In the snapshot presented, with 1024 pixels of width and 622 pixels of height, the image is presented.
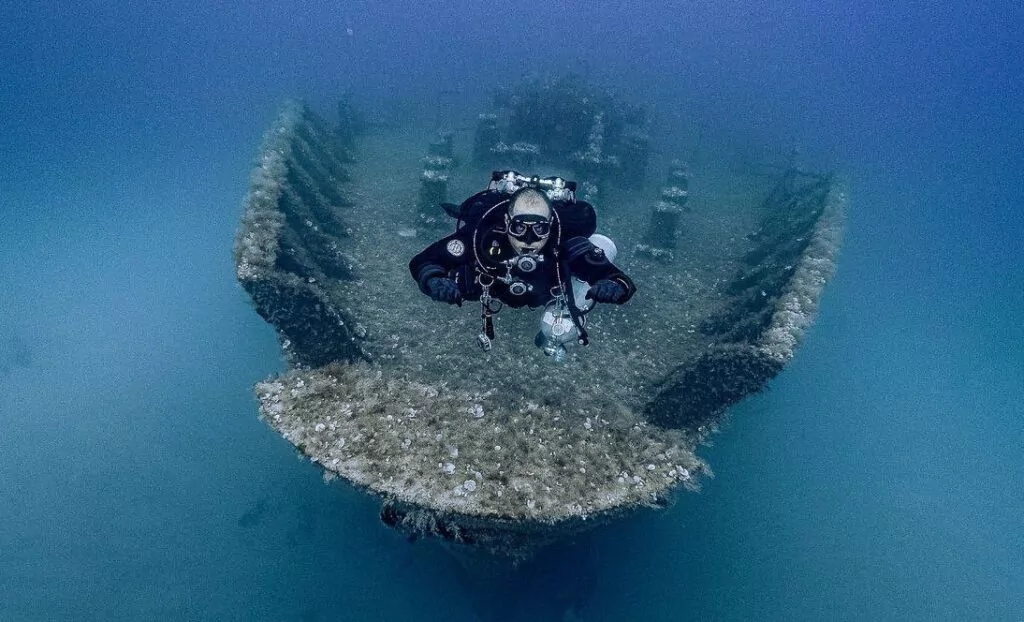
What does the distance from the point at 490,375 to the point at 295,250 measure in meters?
3.15

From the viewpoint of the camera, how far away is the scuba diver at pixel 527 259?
4.02 meters

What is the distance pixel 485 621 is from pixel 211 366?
22.9 feet

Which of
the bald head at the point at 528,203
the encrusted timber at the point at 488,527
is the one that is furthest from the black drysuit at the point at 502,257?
the encrusted timber at the point at 488,527

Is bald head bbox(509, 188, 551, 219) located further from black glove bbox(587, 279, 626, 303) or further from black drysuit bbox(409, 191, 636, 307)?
black glove bbox(587, 279, 626, 303)

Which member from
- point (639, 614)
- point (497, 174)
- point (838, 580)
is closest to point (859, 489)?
point (838, 580)

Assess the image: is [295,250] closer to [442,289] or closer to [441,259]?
[441,259]

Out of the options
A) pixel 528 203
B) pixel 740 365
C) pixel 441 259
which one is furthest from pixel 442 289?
pixel 740 365

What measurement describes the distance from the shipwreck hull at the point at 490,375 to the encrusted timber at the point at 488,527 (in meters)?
0.03

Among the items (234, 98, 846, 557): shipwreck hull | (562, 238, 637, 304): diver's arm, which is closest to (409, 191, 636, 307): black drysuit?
(562, 238, 637, 304): diver's arm

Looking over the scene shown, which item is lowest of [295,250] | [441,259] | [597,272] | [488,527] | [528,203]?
[488,527]

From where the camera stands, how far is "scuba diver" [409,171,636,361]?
4.02 m

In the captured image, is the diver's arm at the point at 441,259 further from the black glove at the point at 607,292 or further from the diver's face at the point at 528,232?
the black glove at the point at 607,292

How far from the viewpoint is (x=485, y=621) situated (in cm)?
620

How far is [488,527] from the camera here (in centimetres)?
398
